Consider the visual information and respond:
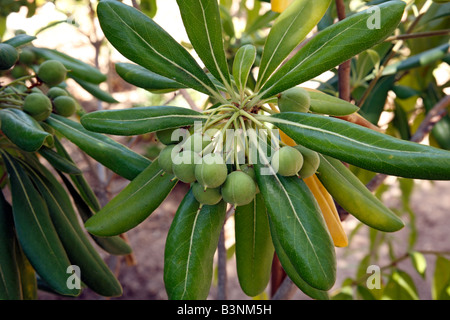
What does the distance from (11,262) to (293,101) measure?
72 centimetres

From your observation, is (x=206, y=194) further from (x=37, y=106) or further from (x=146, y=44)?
(x=37, y=106)

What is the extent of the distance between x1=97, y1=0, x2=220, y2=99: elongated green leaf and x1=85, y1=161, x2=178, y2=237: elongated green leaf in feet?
0.58

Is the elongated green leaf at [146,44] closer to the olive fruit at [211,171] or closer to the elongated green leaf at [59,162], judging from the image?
the olive fruit at [211,171]

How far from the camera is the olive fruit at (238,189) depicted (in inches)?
25.3

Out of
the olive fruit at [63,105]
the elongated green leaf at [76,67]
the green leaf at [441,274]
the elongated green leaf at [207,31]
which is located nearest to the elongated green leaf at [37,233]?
the olive fruit at [63,105]

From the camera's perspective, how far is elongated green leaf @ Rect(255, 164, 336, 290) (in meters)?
0.61

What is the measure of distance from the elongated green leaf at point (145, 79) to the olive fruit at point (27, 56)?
0.42 metres

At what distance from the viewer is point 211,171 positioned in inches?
24.7

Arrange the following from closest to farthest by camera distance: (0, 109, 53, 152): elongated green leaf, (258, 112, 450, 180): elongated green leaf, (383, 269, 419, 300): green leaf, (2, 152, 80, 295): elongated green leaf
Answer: (258, 112, 450, 180): elongated green leaf
(0, 109, 53, 152): elongated green leaf
(2, 152, 80, 295): elongated green leaf
(383, 269, 419, 300): green leaf

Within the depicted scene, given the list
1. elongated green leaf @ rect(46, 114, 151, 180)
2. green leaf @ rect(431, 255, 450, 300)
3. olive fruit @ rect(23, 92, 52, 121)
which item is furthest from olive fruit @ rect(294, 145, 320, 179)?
green leaf @ rect(431, 255, 450, 300)

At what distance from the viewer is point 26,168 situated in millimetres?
1083

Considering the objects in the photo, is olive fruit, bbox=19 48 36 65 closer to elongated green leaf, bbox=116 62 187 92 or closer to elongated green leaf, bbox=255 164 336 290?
elongated green leaf, bbox=116 62 187 92
